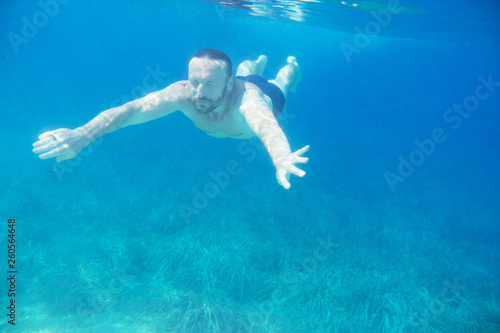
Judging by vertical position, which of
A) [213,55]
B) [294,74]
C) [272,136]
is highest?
[213,55]

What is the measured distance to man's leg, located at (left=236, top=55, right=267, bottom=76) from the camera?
7275mm

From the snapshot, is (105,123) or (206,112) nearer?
(105,123)

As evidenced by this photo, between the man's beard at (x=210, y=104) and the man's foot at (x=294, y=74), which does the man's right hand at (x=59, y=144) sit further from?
the man's foot at (x=294, y=74)

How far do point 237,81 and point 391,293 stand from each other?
5.33 metres

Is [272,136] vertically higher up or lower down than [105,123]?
higher up

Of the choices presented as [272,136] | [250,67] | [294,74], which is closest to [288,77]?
[294,74]

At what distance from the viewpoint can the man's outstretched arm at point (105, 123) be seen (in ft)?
9.04

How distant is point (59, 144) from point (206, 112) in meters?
1.89

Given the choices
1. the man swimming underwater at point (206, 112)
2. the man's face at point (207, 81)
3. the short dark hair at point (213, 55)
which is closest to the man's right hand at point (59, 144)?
the man swimming underwater at point (206, 112)

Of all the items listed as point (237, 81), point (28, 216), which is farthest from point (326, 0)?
point (28, 216)

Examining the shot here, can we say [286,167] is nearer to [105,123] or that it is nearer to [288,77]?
[105,123]

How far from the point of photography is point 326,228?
7391 millimetres

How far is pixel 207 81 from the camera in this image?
3588 millimetres

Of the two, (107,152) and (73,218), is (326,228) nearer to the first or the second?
(73,218)
